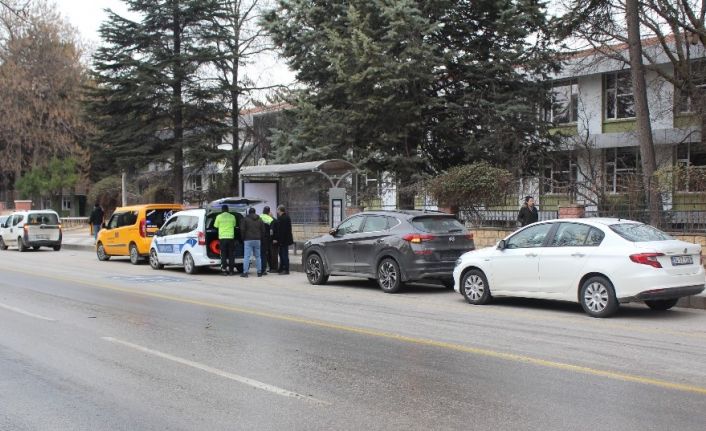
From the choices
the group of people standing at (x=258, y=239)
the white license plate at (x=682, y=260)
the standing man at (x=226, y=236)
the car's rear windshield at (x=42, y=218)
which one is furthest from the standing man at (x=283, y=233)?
the car's rear windshield at (x=42, y=218)

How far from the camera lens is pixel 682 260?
10.6 meters

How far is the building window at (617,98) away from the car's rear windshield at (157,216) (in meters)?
21.2

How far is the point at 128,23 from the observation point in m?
34.0

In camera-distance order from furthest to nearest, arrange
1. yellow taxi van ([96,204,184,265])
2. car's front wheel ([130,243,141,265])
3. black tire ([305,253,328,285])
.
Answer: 1. car's front wheel ([130,243,141,265])
2. yellow taxi van ([96,204,184,265])
3. black tire ([305,253,328,285])

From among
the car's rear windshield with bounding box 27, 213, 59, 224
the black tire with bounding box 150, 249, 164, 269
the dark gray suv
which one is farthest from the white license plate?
the car's rear windshield with bounding box 27, 213, 59, 224

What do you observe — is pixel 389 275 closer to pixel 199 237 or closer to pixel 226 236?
pixel 226 236

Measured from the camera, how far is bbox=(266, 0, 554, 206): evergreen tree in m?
22.3

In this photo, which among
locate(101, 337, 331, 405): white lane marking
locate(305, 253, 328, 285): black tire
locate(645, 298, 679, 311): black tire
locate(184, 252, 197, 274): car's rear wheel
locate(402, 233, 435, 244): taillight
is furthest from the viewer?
locate(184, 252, 197, 274): car's rear wheel

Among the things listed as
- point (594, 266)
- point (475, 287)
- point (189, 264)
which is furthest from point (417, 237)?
point (189, 264)

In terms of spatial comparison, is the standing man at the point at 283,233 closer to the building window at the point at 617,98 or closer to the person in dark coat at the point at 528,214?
the person in dark coat at the point at 528,214

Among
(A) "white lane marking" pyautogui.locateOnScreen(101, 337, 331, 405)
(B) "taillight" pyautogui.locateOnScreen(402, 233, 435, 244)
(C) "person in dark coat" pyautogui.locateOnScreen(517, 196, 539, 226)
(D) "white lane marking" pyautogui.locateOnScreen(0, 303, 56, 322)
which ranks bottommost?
(A) "white lane marking" pyautogui.locateOnScreen(101, 337, 331, 405)

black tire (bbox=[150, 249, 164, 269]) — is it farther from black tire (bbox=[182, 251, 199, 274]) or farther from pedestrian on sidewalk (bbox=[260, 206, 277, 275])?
pedestrian on sidewalk (bbox=[260, 206, 277, 275])

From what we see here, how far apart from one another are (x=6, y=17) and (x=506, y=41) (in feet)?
115

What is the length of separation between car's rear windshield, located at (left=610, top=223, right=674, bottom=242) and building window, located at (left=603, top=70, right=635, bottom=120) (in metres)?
23.2
